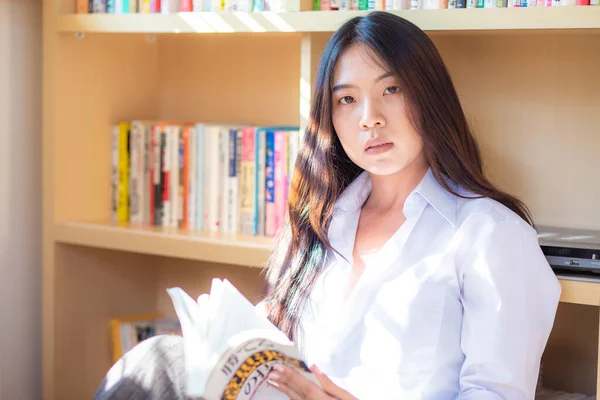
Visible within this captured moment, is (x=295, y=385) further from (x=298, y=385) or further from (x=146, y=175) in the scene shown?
(x=146, y=175)

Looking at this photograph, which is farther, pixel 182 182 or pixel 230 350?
pixel 182 182

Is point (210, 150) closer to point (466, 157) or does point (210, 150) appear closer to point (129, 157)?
point (129, 157)

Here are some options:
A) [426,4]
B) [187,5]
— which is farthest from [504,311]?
[187,5]

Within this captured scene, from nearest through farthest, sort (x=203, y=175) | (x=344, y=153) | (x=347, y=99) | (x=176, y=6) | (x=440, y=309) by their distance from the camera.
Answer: (x=440, y=309)
(x=347, y=99)
(x=344, y=153)
(x=176, y=6)
(x=203, y=175)

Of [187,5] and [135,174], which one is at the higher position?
[187,5]

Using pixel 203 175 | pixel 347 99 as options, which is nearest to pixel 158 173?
pixel 203 175

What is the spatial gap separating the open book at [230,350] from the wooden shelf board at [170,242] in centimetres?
50

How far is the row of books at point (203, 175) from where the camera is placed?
1830 millimetres

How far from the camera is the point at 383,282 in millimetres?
1392

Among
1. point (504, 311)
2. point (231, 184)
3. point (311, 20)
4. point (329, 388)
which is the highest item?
point (311, 20)

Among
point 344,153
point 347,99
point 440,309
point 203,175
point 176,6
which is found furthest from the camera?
point 203,175

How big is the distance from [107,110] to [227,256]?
57 cm

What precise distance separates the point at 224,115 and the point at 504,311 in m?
1.07

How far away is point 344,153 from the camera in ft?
5.07
